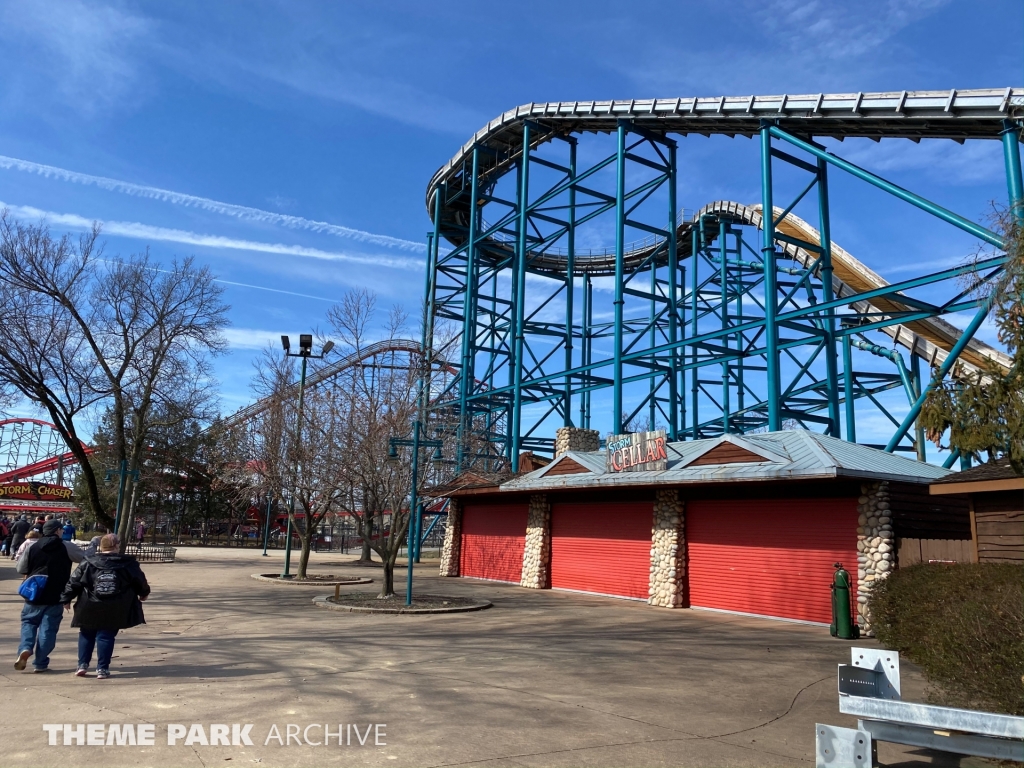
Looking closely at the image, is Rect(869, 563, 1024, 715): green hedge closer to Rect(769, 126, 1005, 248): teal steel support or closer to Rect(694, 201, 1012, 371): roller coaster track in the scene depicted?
Rect(769, 126, 1005, 248): teal steel support

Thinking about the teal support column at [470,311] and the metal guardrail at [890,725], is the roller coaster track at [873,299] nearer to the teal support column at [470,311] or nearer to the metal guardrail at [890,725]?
the teal support column at [470,311]

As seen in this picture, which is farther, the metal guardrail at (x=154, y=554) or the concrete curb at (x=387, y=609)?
the metal guardrail at (x=154, y=554)

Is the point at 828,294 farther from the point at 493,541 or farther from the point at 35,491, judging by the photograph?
the point at 35,491

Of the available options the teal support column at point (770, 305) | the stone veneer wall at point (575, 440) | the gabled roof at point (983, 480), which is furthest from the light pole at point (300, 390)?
the gabled roof at point (983, 480)

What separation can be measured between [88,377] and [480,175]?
1896 cm

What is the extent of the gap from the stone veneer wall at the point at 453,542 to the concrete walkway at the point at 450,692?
13.2 metres

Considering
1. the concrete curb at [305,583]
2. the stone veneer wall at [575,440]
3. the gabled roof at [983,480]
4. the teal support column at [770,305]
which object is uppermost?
the teal support column at [770,305]

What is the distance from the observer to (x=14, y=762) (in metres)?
4.84

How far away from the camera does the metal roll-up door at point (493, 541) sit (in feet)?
77.7

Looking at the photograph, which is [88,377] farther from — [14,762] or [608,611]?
[14,762]

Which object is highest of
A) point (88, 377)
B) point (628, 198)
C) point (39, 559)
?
point (628, 198)

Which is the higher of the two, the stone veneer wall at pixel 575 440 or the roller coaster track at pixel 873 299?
the roller coaster track at pixel 873 299

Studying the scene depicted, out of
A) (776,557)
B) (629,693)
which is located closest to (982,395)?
(629,693)

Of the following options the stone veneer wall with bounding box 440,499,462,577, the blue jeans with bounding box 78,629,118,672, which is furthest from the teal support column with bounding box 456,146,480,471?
the blue jeans with bounding box 78,629,118,672
